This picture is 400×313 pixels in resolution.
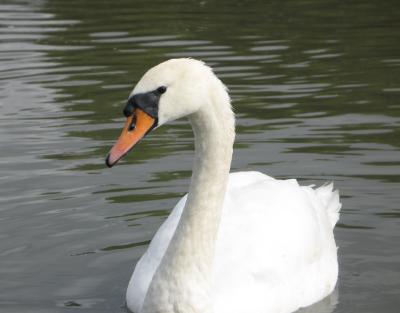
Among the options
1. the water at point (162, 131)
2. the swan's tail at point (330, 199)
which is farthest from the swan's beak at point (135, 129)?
the swan's tail at point (330, 199)

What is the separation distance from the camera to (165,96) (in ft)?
18.6

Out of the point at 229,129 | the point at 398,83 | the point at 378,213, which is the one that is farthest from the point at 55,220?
the point at 398,83

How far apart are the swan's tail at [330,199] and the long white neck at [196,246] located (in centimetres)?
226

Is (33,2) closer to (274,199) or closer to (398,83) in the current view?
(398,83)

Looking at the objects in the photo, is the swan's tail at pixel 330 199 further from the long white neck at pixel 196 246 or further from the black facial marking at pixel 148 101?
the black facial marking at pixel 148 101

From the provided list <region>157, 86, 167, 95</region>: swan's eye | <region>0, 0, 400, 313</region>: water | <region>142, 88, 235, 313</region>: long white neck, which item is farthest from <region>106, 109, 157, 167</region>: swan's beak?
<region>0, 0, 400, 313</region>: water

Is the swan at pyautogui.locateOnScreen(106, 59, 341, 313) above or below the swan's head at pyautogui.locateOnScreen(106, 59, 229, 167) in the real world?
below

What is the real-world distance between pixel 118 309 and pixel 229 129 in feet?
5.32

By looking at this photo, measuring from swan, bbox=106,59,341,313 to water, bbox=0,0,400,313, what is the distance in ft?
1.06

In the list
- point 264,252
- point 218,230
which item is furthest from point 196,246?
point 264,252

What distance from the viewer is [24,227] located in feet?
27.7

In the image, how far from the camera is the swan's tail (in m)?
8.32

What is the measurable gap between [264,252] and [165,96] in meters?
1.55

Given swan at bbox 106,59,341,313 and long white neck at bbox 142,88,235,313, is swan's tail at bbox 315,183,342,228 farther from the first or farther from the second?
long white neck at bbox 142,88,235,313
